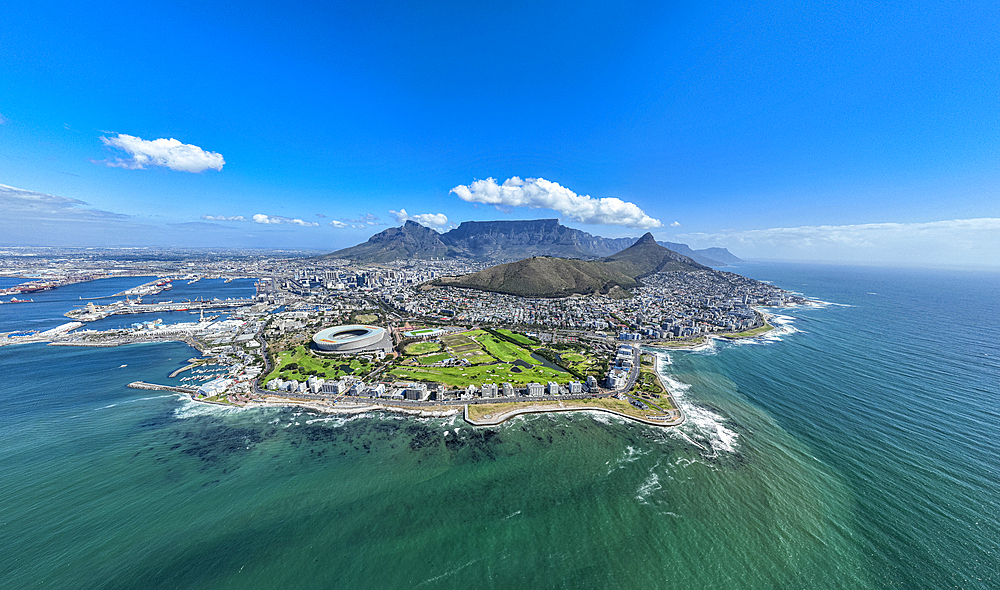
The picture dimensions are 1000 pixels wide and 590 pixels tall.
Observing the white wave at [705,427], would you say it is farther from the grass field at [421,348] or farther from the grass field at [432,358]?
the grass field at [421,348]

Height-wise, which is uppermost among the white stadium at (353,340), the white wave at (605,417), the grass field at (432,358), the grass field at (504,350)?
the white stadium at (353,340)

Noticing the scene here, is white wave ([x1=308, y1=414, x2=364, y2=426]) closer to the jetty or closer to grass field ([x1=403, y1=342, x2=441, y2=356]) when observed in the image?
grass field ([x1=403, y1=342, x2=441, y2=356])

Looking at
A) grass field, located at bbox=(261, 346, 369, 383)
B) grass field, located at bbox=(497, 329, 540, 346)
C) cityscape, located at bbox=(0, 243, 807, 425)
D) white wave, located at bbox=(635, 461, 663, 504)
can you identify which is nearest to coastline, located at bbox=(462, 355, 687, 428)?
cityscape, located at bbox=(0, 243, 807, 425)

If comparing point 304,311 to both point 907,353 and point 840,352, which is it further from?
point 907,353

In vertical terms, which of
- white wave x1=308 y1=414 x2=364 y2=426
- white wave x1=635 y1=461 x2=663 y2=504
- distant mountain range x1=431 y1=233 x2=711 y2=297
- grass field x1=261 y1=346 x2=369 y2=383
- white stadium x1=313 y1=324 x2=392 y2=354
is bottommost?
white wave x1=635 y1=461 x2=663 y2=504

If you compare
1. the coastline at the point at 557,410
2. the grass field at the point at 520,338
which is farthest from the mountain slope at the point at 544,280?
the coastline at the point at 557,410

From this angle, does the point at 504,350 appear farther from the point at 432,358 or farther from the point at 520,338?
the point at 432,358
